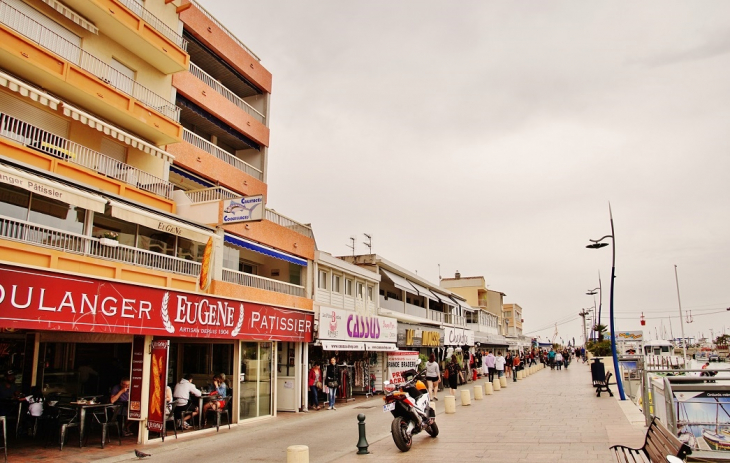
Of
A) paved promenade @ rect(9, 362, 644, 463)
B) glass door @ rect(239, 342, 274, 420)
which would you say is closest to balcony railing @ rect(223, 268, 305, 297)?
glass door @ rect(239, 342, 274, 420)

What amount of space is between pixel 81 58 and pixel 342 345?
1324 cm

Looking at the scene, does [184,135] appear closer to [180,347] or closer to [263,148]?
[263,148]

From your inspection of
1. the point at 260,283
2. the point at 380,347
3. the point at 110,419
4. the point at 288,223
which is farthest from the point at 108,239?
the point at 380,347

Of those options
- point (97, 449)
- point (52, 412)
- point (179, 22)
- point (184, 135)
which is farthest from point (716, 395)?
point (179, 22)

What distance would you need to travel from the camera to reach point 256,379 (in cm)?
1742

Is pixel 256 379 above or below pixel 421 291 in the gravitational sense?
below

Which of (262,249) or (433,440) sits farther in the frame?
(262,249)

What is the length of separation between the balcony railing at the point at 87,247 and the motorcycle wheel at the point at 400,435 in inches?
296

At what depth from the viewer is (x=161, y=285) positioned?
47.9ft

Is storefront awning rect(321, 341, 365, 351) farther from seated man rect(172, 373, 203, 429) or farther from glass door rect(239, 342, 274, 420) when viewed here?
seated man rect(172, 373, 203, 429)

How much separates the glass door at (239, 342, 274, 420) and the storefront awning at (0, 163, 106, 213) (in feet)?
21.4

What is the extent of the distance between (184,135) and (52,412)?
1000cm

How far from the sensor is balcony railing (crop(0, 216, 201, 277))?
448 inches

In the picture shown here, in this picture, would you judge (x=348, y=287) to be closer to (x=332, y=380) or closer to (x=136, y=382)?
(x=332, y=380)
